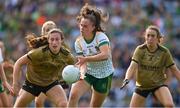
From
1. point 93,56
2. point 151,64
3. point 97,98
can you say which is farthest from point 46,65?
point 151,64

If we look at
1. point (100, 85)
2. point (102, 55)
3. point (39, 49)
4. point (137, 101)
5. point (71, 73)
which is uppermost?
point (39, 49)

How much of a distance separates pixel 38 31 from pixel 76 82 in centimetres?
1144

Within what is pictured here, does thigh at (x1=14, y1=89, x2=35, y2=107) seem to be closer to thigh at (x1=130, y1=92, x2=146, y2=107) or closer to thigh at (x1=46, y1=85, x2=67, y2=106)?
thigh at (x1=46, y1=85, x2=67, y2=106)

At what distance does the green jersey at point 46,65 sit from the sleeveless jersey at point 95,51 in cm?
36

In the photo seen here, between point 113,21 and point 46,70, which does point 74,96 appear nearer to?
point 46,70

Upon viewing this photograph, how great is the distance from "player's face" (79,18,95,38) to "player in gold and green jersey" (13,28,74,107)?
0.44 metres

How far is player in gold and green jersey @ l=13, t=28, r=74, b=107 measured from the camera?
1299cm

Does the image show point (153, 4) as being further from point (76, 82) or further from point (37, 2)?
point (76, 82)

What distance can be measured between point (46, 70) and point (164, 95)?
233 centimetres

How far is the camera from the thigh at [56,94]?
13.1 metres

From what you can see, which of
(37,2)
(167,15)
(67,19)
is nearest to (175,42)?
(167,15)

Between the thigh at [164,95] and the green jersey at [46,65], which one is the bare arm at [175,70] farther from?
the green jersey at [46,65]

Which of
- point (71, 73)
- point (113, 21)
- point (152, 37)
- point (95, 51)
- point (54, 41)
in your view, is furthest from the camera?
point (113, 21)

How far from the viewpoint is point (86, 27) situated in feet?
44.1
